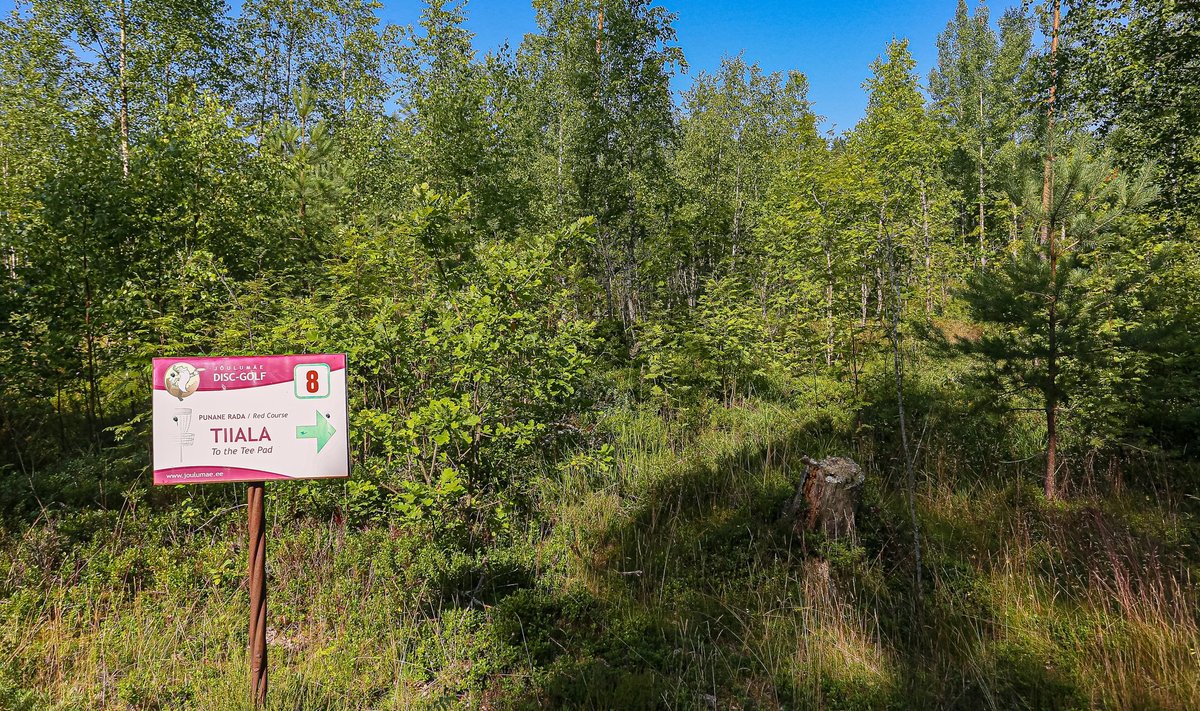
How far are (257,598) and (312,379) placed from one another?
107 cm

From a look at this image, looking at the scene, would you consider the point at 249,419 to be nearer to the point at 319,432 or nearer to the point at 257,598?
the point at 319,432

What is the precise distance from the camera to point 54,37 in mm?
10000

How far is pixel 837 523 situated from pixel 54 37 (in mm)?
15647

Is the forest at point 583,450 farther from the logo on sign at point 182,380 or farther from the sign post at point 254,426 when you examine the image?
the logo on sign at point 182,380

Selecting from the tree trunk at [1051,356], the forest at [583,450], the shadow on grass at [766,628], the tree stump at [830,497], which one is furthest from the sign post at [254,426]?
the tree trunk at [1051,356]

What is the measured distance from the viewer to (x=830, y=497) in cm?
387

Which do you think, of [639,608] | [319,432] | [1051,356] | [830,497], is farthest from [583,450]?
[1051,356]

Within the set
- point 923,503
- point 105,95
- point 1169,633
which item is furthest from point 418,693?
point 105,95

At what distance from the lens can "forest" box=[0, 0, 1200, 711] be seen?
9.32ft

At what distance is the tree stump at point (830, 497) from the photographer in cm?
386

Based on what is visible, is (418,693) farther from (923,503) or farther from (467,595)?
(923,503)

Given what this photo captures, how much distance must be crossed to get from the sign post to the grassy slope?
2.93 feet

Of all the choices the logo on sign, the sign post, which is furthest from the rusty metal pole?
the logo on sign

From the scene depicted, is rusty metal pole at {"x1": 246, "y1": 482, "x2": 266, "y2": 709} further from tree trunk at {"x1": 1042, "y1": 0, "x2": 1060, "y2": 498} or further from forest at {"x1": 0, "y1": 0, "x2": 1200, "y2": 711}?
tree trunk at {"x1": 1042, "y1": 0, "x2": 1060, "y2": 498}
